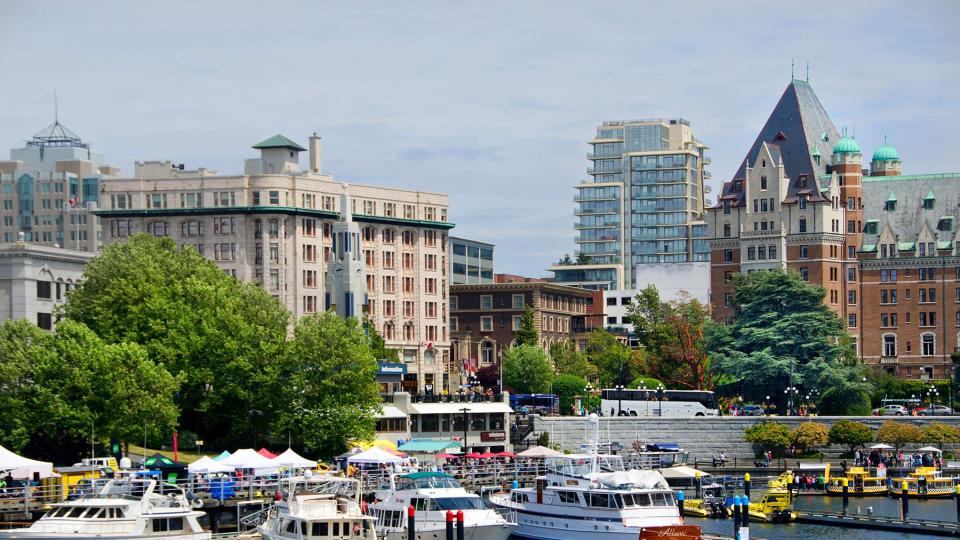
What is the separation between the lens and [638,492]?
8744 centimetres

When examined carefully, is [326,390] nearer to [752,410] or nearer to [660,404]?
[660,404]

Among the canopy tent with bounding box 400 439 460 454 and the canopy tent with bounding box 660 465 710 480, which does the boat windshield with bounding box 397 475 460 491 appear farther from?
the canopy tent with bounding box 400 439 460 454

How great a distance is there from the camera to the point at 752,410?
165375 mm

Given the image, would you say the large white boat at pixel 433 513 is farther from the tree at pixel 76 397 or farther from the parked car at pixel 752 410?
the parked car at pixel 752 410

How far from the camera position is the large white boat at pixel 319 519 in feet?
249

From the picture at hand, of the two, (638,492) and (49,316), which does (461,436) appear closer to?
(49,316)

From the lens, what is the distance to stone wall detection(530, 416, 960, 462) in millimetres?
148250

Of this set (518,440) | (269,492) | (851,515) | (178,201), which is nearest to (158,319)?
(269,492)

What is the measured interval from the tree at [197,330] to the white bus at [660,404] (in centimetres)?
4345

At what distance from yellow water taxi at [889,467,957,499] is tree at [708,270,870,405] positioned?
3810cm

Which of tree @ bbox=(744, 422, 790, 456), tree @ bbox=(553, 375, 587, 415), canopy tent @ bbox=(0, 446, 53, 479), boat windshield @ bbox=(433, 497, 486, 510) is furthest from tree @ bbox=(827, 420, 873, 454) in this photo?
canopy tent @ bbox=(0, 446, 53, 479)

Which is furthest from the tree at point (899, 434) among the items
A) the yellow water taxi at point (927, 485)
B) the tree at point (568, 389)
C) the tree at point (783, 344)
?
the tree at point (568, 389)

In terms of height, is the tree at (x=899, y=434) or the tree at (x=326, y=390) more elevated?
the tree at (x=326, y=390)

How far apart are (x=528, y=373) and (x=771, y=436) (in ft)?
162
